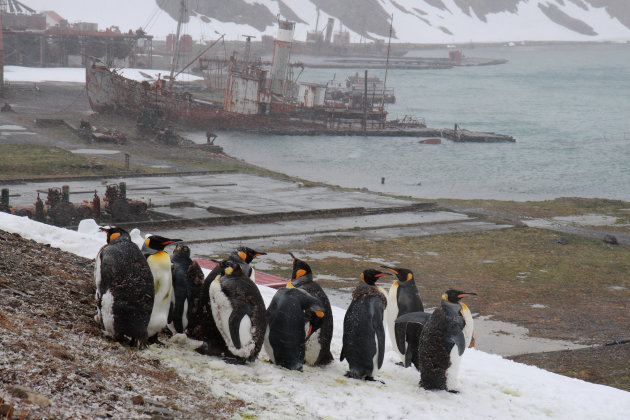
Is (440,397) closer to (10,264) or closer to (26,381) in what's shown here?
(26,381)

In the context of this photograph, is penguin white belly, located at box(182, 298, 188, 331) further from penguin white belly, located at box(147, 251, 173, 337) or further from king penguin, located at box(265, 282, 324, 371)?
king penguin, located at box(265, 282, 324, 371)

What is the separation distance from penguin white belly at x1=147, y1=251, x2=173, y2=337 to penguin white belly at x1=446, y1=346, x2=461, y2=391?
278cm

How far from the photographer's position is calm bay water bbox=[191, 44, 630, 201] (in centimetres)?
4403

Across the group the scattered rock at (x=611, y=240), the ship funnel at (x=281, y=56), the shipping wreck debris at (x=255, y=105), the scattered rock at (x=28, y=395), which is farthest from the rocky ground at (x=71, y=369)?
the ship funnel at (x=281, y=56)

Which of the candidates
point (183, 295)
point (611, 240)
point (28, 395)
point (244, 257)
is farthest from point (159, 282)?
point (611, 240)

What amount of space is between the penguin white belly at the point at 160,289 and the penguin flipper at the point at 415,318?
8.35ft

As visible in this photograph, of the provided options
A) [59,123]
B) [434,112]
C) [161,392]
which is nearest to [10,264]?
[161,392]

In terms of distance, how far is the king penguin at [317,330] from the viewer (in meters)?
7.76

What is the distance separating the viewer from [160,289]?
7258 mm

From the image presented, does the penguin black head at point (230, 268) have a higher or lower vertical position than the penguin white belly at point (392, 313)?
higher

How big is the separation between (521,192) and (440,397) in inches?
1439

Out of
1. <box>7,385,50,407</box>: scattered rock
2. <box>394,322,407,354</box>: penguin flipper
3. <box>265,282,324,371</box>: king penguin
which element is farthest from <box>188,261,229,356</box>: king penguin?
<box>7,385,50,407</box>: scattered rock

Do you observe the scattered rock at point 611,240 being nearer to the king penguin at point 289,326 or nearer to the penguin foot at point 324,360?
the penguin foot at point 324,360

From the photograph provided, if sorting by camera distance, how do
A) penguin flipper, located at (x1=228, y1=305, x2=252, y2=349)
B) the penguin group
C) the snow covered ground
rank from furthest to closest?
penguin flipper, located at (x1=228, y1=305, x2=252, y2=349) → the penguin group → the snow covered ground
